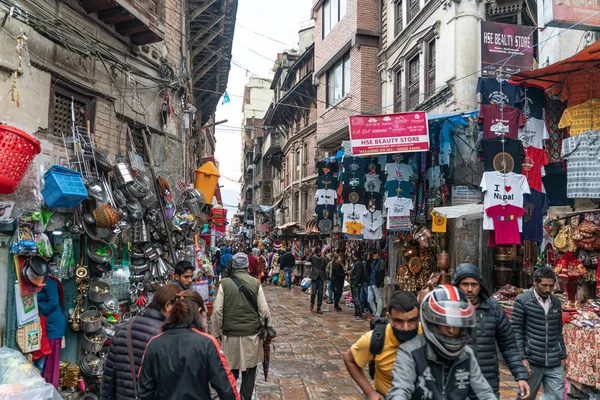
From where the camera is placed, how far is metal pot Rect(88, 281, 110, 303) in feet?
22.1

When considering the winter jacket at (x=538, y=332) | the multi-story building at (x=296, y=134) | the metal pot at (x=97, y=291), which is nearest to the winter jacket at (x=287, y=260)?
the multi-story building at (x=296, y=134)

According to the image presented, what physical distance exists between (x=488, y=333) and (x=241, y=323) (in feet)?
9.17

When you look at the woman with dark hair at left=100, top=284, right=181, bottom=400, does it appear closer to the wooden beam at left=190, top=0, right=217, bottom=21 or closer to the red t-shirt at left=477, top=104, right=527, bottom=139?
the red t-shirt at left=477, top=104, right=527, bottom=139

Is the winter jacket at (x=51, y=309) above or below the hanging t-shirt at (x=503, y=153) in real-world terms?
below

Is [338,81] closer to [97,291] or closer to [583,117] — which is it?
[583,117]

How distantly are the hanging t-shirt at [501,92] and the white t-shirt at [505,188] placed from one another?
1244 millimetres

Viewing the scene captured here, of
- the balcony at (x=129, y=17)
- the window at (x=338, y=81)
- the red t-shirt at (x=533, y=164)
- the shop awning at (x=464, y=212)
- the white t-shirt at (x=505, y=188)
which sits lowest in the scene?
the shop awning at (x=464, y=212)

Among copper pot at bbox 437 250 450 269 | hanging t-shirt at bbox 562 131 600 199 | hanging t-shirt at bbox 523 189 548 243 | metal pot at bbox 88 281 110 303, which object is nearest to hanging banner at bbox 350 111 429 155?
hanging t-shirt at bbox 523 189 548 243

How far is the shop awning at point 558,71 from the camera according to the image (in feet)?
21.7

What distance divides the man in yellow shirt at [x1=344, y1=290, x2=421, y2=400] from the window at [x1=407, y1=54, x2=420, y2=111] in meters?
12.1

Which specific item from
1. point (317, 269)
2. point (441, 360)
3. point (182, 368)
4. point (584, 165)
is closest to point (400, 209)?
point (317, 269)

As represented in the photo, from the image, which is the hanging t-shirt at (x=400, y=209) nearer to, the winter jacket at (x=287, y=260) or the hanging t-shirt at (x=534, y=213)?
the hanging t-shirt at (x=534, y=213)

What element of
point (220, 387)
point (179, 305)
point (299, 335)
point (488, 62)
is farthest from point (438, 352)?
point (488, 62)

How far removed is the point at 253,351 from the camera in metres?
5.55
